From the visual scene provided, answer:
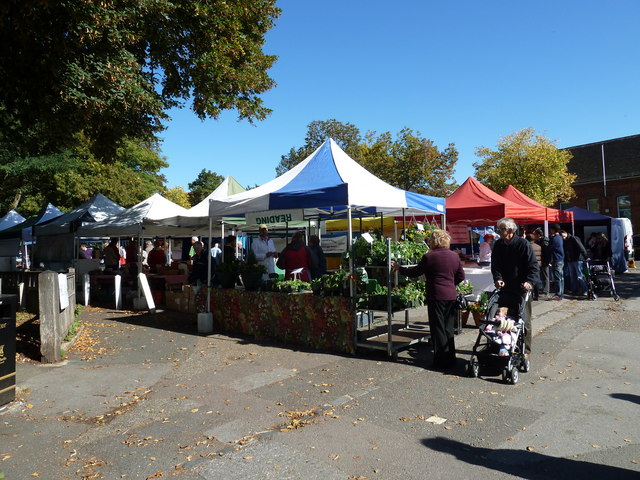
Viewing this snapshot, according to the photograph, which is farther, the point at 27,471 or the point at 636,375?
the point at 636,375

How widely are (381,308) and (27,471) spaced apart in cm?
453

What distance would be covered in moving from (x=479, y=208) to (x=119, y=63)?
8886mm

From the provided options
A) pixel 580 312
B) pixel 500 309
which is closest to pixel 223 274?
pixel 500 309

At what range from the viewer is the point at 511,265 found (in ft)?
20.2

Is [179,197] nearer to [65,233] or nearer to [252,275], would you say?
[65,233]

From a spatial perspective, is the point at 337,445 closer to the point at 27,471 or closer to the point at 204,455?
the point at 204,455

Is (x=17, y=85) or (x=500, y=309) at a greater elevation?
(x=17, y=85)

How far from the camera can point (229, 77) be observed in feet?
34.3

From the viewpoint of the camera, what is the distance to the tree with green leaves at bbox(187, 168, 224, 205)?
3177 inches

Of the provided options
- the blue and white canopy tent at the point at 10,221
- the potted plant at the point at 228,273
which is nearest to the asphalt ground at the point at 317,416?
the potted plant at the point at 228,273

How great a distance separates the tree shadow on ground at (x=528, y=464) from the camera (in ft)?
10.9

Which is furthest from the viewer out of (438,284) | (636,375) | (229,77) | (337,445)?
(229,77)

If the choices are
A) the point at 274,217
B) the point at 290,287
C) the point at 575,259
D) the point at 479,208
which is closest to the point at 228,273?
the point at 274,217

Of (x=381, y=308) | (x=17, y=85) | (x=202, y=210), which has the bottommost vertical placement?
(x=381, y=308)
